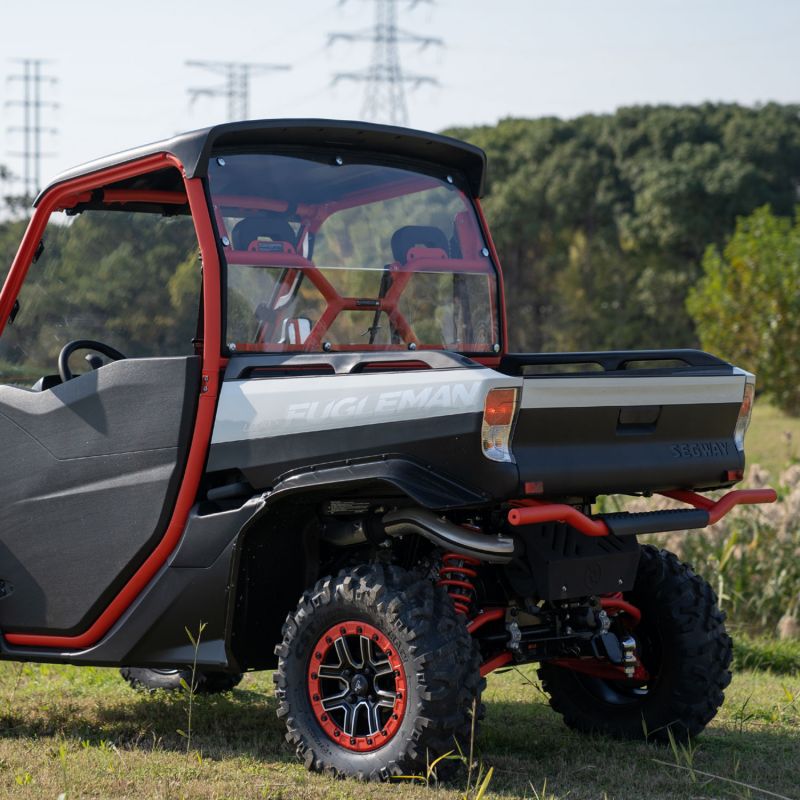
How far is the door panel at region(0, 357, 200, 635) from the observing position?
4859 millimetres

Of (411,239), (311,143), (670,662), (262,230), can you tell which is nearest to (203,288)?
(262,230)

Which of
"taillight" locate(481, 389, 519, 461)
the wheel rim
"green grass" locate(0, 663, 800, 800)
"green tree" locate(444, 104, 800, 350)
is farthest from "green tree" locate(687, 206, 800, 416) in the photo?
"taillight" locate(481, 389, 519, 461)

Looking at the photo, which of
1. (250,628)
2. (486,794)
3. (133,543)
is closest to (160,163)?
(133,543)

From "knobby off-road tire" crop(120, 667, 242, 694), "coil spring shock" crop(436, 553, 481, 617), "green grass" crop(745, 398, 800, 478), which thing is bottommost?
"green grass" crop(745, 398, 800, 478)

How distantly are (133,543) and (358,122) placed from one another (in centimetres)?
180

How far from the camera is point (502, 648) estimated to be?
491 cm

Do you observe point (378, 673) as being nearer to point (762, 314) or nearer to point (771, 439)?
point (771, 439)

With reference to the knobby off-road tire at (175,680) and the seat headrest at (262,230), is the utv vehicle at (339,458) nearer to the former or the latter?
the seat headrest at (262,230)

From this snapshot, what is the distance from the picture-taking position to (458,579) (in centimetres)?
473

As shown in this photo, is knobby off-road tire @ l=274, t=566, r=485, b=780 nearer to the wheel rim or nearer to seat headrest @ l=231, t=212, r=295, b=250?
the wheel rim

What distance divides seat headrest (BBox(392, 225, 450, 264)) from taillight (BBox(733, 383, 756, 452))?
147 centimetres

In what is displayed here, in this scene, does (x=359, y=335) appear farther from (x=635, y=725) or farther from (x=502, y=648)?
(x=635, y=725)

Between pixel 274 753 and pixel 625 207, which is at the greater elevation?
pixel 625 207

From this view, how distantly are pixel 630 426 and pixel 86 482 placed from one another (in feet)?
6.56
